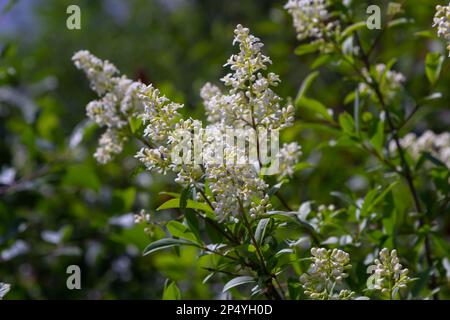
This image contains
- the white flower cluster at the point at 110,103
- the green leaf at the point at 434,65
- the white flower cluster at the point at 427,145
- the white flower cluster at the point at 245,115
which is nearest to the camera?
the white flower cluster at the point at 245,115

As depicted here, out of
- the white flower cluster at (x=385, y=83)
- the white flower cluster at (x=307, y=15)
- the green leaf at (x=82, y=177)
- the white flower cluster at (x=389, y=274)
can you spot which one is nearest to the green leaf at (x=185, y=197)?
the white flower cluster at (x=389, y=274)

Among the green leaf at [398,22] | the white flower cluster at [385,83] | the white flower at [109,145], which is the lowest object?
the white flower at [109,145]

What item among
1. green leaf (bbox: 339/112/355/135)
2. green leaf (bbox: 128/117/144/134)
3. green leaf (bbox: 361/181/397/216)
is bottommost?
green leaf (bbox: 361/181/397/216)

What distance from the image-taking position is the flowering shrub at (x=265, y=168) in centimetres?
111

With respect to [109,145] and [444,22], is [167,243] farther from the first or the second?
[444,22]

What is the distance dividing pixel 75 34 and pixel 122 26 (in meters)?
0.41

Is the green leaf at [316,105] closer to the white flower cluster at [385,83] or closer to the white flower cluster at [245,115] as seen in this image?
the white flower cluster at [385,83]

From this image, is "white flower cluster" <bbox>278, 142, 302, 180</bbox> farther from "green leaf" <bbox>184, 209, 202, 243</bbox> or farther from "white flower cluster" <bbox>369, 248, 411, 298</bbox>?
"white flower cluster" <bbox>369, 248, 411, 298</bbox>

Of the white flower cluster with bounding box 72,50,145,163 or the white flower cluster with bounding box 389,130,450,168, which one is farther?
the white flower cluster with bounding box 389,130,450,168

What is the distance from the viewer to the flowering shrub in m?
1.11

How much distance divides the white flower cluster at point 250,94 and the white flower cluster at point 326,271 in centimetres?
24

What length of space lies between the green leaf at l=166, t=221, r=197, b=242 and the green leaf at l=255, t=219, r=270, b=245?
177mm

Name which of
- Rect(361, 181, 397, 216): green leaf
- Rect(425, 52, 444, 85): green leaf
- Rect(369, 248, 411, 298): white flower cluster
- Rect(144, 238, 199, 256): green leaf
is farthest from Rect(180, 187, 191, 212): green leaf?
Rect(425, 52, 444, 85): green leaf
